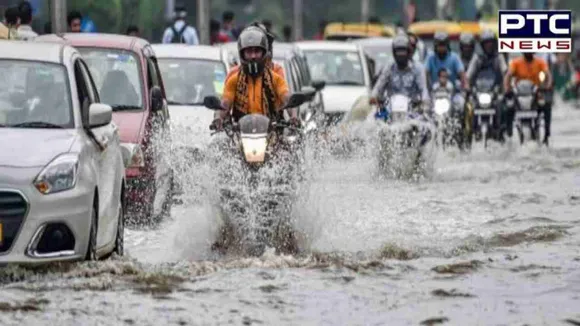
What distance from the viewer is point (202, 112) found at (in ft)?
72.0

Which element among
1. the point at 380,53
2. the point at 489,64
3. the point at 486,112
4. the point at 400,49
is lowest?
the point at 486,112

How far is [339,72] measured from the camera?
34.4 metres

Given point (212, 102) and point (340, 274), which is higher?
point (212, 102)

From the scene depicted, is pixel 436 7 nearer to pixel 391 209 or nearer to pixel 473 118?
pixel 473 118

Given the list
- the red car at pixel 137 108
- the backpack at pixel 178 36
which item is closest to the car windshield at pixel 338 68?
the backpack at pixel 178 36

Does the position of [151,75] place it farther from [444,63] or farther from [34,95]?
[444,63]

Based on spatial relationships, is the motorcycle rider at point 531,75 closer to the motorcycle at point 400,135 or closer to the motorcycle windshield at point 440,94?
the motorcycle windshield at point 440,94

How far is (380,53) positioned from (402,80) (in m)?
15.3

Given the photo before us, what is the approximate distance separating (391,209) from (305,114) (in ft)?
26.2

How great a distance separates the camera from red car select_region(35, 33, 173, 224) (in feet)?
60.4

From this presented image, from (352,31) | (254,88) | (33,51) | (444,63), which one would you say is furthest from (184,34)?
(352,31)

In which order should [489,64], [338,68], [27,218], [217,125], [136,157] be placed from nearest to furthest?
[27,218] → [217,125] → [136,157] → [489,64] → [338,68]

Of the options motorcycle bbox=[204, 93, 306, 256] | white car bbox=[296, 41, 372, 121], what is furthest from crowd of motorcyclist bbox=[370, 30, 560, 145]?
motorcycle bbox=[204, 93, 306, 256]

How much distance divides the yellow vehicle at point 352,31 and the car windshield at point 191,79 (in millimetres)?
24205
